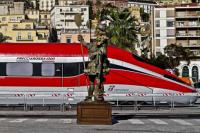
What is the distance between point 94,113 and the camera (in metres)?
21.2

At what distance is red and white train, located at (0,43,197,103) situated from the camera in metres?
38.8

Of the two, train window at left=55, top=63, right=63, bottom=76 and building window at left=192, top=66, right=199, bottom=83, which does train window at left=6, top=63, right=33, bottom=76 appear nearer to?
train window at left=55, top=63, right=63, bottom=76

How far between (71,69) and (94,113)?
1773 cm

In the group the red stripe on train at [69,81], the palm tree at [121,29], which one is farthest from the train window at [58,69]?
the palm tree at [121,29]

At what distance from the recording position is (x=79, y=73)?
127ft

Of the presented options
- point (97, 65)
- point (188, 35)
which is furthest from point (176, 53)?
point (97, 65)

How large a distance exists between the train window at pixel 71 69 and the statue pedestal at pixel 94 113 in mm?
17418

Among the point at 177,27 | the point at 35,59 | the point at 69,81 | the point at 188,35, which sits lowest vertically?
the point at 188,35

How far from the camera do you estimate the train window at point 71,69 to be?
38.7 metres

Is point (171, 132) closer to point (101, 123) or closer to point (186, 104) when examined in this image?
point (101, 123)

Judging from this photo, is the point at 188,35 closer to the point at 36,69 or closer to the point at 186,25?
the point at 186,25

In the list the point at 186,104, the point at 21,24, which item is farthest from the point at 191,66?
the point at 186,104

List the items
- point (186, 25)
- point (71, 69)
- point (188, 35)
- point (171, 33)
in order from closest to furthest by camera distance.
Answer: point (71, 69), point (188, 35), point (186, 25), point (171, 33)

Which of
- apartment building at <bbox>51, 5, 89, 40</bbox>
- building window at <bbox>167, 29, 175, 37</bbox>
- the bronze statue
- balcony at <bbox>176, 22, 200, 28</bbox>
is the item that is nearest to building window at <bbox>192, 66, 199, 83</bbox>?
building window at <bbox>167, 29, 175, 37</bbox>
